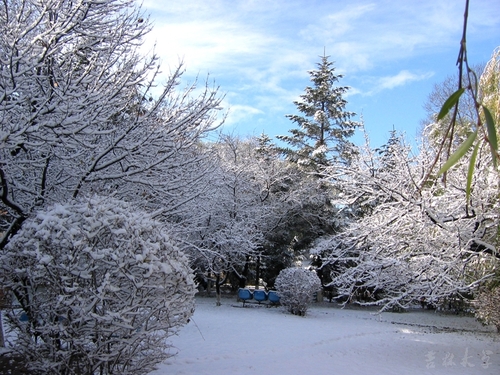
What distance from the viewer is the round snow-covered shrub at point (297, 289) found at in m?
15.7

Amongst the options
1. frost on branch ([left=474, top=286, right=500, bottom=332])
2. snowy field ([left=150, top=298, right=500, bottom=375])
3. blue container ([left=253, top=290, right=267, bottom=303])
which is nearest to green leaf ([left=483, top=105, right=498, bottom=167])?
snowy field ([left=150, top=298, right=500, bottom=375])

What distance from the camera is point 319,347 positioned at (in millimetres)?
9805

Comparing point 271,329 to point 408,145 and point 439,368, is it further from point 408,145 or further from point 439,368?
point 408,145

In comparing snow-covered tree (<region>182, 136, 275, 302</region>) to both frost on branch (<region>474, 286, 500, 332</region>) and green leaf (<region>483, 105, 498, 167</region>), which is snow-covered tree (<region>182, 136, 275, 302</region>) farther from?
green leaf (<region>483, 105, 498, 167</region>)

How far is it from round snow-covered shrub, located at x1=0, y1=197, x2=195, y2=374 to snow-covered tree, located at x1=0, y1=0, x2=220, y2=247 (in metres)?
1.10

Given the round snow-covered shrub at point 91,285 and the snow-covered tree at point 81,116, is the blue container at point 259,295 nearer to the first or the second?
the snow-covered tree at point 81,116

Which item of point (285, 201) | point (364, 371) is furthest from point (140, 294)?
point (285, 201)

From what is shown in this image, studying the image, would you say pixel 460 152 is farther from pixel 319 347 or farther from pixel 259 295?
pixel 259 295

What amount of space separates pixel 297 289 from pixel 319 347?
5.92 meters

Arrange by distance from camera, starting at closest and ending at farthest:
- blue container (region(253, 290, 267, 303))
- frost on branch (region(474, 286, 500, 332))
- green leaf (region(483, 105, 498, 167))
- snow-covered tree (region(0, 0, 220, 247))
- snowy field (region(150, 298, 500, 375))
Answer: green leaf (region(483, 105, 498, 167))
snow-covered tree (region(0, 0, 220, 247))
snowy field (region(150, 298, 500, 375))
frost on branch (region(474, 286, 500, 332))
blue container (region(253, 290, 267, 303))

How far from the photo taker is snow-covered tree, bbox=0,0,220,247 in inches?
207

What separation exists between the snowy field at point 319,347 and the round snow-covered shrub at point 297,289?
566 mm

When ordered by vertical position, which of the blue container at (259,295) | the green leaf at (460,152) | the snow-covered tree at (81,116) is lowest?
the blue container at (259,295)

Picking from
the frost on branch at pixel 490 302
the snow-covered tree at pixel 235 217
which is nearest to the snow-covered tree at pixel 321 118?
the snow-covered tree at pixel 235 217
